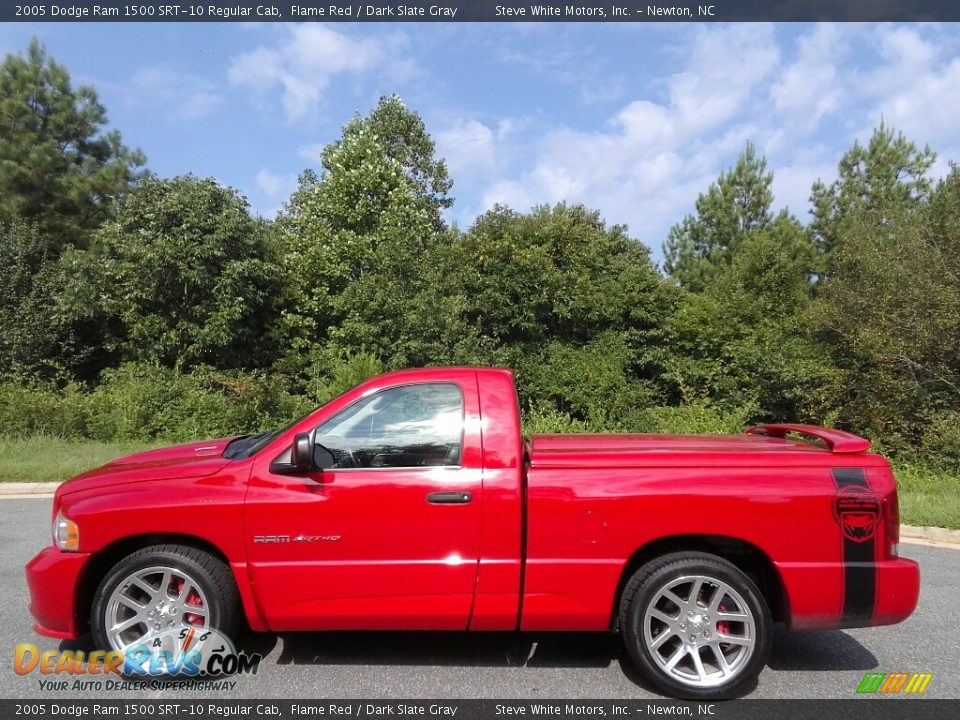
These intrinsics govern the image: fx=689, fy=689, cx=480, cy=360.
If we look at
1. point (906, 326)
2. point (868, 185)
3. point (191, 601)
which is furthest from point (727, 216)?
point (191, 601)

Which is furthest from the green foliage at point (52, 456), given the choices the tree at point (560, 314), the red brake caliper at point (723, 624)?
the tree at point (560, 314)

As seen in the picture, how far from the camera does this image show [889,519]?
3691mm

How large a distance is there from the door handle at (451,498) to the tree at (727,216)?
29260mm

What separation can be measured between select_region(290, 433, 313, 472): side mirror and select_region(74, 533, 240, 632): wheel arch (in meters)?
0.69

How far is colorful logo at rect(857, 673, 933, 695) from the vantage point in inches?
148

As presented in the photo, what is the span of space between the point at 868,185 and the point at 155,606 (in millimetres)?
33302

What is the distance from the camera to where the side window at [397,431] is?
3.86m

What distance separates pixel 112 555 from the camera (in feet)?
12.9

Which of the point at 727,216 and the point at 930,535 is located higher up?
the point at 727,216

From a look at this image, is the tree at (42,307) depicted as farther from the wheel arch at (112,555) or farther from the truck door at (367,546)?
the truck door at (367,546)

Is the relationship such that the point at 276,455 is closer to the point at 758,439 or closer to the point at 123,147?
the point at 758,439

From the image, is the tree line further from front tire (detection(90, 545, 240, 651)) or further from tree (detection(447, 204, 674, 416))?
front tire (detection(90, 545, 240, 651))

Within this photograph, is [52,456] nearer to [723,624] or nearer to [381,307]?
[381,307]

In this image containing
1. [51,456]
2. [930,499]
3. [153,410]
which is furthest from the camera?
[153,410]
